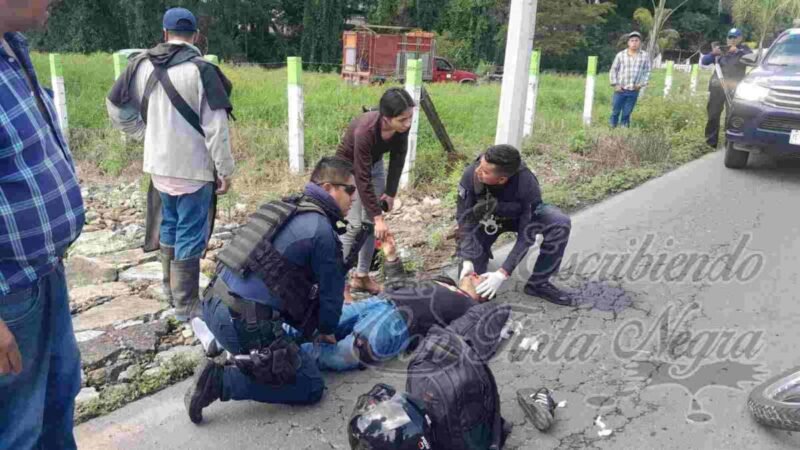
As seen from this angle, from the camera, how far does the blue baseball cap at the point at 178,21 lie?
3512mm

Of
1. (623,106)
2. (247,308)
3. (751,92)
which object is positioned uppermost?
(751,92)

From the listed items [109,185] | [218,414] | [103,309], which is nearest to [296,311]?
[218,414]

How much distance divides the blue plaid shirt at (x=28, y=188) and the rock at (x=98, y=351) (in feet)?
4.91

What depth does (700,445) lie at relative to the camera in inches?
107

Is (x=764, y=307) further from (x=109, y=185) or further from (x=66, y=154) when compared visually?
(x=109, y=185)

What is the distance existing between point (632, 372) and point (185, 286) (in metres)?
2.55

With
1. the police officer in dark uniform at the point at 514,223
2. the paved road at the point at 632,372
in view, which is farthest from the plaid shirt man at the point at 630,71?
the police officer in dark uniform at the point at 514,223

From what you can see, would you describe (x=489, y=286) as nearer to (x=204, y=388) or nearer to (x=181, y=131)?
(x=204, y=388)

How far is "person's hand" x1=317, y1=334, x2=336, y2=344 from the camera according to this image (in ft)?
10.4

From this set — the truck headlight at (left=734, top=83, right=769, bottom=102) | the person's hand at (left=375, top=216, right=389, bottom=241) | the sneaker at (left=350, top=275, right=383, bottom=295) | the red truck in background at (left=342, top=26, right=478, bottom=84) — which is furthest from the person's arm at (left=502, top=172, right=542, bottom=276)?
the red truck in background at (left=342, top=26, right=478, bottom=84)

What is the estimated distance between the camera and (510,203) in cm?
407

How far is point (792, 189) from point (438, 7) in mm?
31562

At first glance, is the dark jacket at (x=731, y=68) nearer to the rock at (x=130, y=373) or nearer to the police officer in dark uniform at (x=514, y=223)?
the police officer in dark uniform at (x=514, y=223)

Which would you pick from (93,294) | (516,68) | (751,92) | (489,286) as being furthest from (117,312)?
(751,92)
